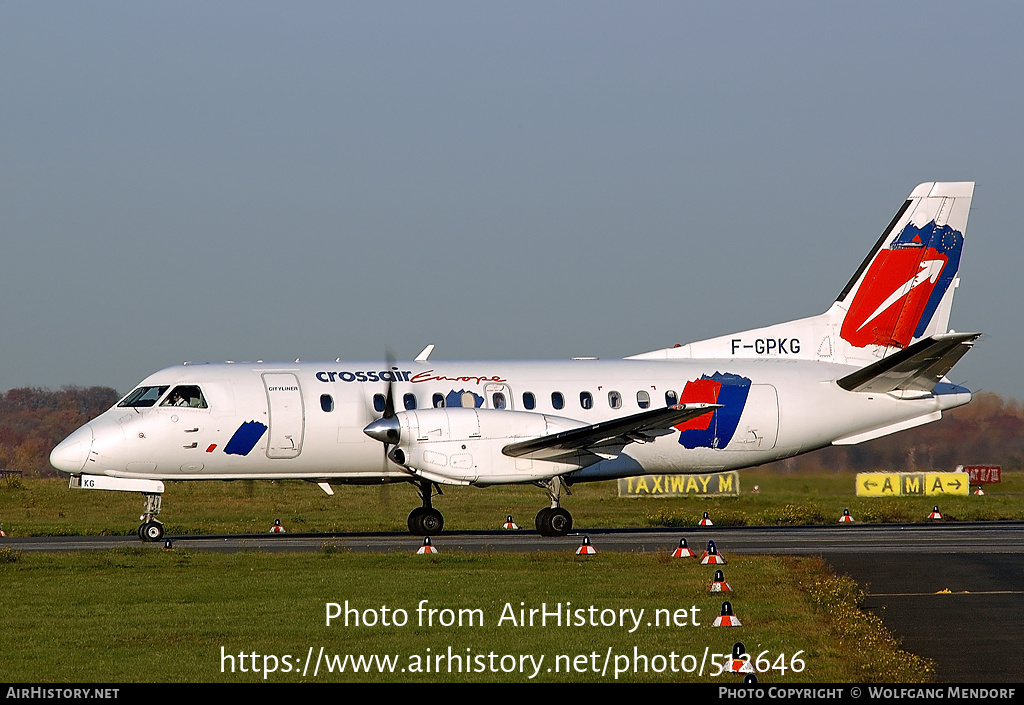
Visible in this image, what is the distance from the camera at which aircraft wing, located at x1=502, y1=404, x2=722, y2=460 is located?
23828 millimetres

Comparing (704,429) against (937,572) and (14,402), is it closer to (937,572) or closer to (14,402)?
(937,572)

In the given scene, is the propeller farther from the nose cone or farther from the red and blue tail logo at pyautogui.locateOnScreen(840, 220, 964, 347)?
the red and blue tail logo at pyautogui.locateOnScreen(840, 220, 964, 347)

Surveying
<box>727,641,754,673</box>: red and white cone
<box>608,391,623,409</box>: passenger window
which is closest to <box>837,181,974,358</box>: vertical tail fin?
<box>608,391,623,409</box>: passenger window

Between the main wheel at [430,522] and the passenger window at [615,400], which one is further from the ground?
the passenger window at [615,400]

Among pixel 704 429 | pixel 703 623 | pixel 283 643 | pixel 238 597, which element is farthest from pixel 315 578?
pixel 704 429

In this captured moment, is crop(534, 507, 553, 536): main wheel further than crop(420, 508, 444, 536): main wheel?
No

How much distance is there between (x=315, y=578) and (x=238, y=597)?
6.53 feet

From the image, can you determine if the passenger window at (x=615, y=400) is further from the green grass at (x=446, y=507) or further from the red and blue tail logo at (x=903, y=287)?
the red and blue tail logo at (x=903, y=287)

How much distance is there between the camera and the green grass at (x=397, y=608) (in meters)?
11.3

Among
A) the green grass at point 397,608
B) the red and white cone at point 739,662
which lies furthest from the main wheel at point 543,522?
the red and white cone at point 739,662

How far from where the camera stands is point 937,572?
1852 cm

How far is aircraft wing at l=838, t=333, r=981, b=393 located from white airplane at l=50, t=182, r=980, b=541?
1.9 inches

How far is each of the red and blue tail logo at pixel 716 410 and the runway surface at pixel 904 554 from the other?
2073 millimetres

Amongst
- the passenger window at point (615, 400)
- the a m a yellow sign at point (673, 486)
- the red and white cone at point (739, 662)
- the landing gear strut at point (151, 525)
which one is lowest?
the red and white cone at point (739, 662)
